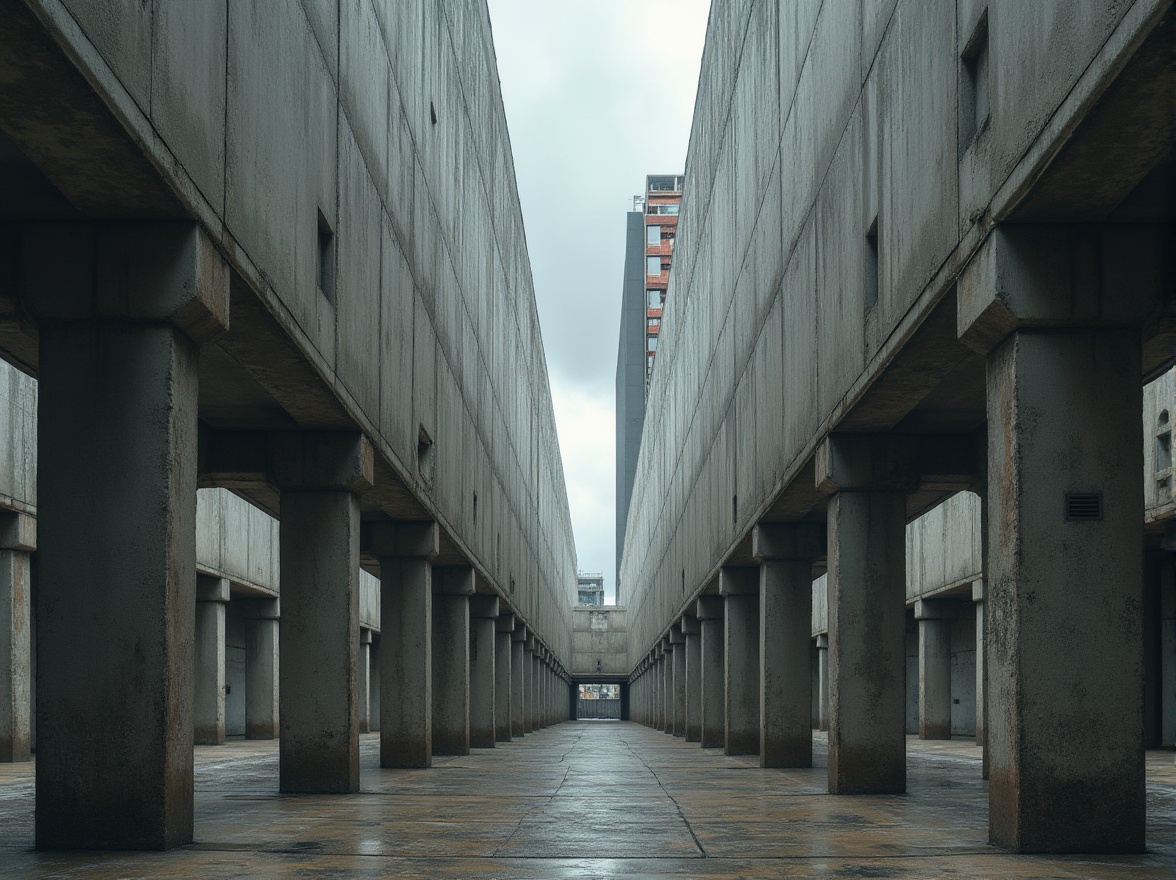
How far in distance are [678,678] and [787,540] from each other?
88.9 feet

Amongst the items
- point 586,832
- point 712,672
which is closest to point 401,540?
point 586,832

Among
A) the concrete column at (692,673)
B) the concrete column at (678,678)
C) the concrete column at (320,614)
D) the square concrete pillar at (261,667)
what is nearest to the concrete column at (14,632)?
the concrete column at (320,614)

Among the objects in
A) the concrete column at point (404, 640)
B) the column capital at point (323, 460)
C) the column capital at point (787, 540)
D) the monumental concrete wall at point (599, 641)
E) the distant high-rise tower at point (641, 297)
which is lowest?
the monumental concrete wall at point (599, 641)

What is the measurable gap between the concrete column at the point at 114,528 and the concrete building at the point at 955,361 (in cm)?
614

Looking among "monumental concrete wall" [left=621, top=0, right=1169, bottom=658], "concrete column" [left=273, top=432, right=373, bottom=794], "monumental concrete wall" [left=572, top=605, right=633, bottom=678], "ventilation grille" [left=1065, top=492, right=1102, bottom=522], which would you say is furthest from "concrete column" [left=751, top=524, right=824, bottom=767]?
"monumental concrete wall" [left=572, top=605, right=633, bottom=678]

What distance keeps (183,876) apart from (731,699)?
21872 mm

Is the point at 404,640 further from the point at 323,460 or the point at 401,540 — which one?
the point at 323,460

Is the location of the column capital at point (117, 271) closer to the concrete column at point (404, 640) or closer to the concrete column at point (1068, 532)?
the concrete column at point (1068, 532)

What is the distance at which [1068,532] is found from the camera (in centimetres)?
1066

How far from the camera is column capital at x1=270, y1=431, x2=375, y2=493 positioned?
1803 cm

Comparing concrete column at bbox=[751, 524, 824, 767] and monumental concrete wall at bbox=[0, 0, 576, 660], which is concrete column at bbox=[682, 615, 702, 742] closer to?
monumental concrete wall at bbox=[0, 0, 576, 660]

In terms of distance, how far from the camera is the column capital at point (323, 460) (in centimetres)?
1803

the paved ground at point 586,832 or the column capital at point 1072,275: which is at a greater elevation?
the column capital at point 1072,275

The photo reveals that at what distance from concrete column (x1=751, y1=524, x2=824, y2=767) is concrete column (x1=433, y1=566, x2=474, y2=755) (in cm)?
815
